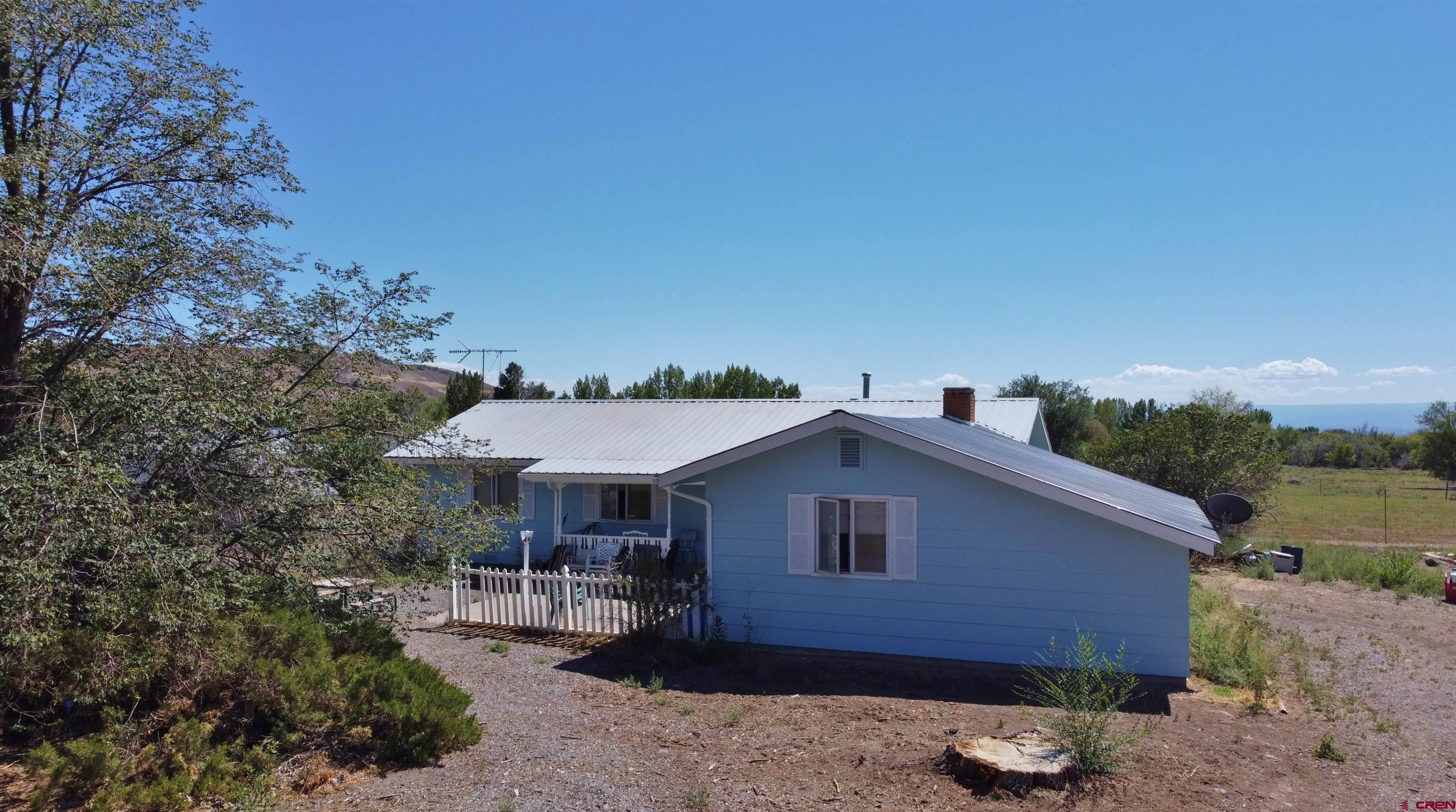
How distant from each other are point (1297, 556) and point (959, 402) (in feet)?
26.8

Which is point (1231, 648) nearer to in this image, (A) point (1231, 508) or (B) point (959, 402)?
(A) point (1231, 508)

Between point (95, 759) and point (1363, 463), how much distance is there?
77.7m

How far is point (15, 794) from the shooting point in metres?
6.12

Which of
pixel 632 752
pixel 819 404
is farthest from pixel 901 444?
pixel 819 404

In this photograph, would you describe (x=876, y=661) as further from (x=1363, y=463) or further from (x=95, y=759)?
(x=1363, y=463)

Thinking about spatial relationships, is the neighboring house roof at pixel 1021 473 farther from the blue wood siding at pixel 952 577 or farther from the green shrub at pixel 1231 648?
the green shrub at pixel 1231 648

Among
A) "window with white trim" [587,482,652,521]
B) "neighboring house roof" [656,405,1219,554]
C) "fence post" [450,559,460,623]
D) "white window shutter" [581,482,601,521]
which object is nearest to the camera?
"neighboring house roof" [656,405,1219,554]

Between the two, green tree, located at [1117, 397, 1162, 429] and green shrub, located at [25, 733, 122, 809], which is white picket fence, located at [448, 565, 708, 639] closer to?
green shrub, located at [25, 733, 122, 809]

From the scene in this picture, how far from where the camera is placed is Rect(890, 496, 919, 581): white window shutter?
10703mm

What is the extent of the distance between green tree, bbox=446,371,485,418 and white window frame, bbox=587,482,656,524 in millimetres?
17353

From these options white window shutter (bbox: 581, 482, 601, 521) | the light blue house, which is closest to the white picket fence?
the light blue house

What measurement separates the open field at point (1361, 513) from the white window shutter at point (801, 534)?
15.7 m

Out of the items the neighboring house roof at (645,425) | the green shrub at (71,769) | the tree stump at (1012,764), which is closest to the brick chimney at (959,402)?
the neighboring house roof at (645,425)

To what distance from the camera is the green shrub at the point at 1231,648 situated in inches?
379
